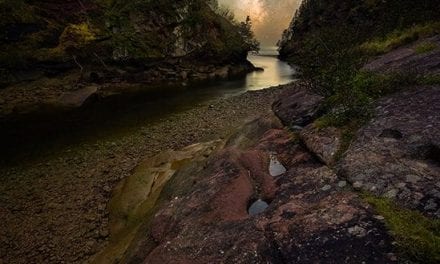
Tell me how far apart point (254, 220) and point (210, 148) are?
955 cm

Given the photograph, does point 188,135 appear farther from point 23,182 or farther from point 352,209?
point 352,209

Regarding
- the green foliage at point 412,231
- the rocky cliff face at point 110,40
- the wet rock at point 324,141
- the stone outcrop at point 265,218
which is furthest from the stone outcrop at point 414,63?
the rocky cliff face at point 110,40

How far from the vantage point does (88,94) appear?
3309 cm

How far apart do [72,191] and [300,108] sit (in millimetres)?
10243

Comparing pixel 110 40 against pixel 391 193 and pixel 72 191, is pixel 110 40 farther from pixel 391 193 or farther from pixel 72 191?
pixel 391 193

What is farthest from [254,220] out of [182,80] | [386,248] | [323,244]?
[182,80]

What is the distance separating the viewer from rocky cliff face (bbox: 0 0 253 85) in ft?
122

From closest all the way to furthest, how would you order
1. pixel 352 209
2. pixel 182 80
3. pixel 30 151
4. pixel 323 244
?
pixel 323 244, pixel 352 209, pixel 30 151, pixel 182 80

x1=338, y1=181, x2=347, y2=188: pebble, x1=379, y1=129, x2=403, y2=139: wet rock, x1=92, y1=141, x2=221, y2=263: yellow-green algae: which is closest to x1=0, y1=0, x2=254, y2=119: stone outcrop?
x1=92, y1=141, x2=221, y2=263: yellow-green algae

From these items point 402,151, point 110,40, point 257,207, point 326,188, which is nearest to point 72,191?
point 257,207

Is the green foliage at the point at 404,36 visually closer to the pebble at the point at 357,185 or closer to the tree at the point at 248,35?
the pebble at the point at 357,185

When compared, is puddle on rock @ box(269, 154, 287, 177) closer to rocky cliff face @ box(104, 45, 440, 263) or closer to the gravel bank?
rocky cliff face @ box(104, 45, 440, 263)

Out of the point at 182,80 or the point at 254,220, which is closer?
the point at 254,220

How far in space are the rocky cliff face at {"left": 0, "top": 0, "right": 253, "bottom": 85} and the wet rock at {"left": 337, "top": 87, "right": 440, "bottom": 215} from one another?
115 ft
